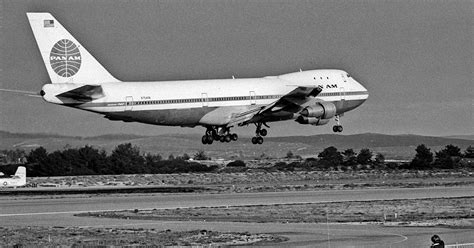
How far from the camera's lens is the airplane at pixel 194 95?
264 feet

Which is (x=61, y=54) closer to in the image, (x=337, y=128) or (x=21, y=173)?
(x=21, y=173)

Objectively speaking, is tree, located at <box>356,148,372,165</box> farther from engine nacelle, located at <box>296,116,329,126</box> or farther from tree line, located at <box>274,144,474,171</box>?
engine nacelle, located at <box>296,116,329,126</box>

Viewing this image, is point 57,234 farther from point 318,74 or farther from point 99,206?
point 318,74

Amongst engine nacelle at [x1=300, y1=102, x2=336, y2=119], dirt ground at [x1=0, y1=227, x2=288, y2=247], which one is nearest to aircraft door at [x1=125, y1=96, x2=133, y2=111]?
engine nacelle at [x1=300, y1=102, x2=336, y2=119]

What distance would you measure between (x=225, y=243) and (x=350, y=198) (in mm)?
30843

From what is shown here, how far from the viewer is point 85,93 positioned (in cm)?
7800

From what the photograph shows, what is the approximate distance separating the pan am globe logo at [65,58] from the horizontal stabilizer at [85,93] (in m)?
4.86

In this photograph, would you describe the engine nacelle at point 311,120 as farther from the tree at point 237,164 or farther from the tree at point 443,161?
the tree at point 237,164

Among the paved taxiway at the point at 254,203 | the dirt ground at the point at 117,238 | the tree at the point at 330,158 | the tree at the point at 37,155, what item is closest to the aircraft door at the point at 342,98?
the paved taxiway at the point at 254,203

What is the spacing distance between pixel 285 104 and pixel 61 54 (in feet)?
68.6

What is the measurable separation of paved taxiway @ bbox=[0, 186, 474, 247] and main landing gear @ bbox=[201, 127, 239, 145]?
6688mm

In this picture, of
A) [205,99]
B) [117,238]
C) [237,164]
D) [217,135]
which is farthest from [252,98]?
[117,238]

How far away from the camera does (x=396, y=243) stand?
50562mm

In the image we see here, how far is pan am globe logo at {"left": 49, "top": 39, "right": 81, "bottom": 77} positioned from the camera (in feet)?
271
